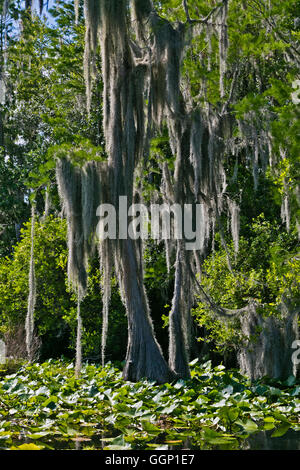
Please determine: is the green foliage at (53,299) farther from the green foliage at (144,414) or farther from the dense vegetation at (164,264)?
the green foliage at (144,414)

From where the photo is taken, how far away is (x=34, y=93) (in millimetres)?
19203

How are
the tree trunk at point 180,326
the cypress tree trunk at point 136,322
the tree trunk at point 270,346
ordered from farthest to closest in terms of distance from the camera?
the tree trunk at point 180,326, the tree trunk at point 270,346, the cypress tree trunk at point 136,322

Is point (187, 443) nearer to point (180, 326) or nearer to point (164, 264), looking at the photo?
point (180, 326)

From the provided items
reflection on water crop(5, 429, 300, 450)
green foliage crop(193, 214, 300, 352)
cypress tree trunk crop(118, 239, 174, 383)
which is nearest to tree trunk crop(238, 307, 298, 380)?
green foliage crop(193, 214, 300, 352)

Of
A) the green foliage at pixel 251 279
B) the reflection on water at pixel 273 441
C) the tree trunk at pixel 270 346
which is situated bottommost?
the reflection on water at pixel 273 441

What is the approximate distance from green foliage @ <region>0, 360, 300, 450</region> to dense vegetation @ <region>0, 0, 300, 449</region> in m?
0.03

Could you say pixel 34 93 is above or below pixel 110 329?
above

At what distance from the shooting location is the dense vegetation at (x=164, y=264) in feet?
22.7

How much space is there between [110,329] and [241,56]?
6.21 meters

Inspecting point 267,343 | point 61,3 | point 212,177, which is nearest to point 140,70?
point 212,177

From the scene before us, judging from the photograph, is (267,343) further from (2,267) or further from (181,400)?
(2,267)

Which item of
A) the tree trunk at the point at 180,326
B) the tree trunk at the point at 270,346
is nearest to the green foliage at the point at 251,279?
the tree trunk at the point at 270,346

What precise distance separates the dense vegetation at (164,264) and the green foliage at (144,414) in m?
0.03
